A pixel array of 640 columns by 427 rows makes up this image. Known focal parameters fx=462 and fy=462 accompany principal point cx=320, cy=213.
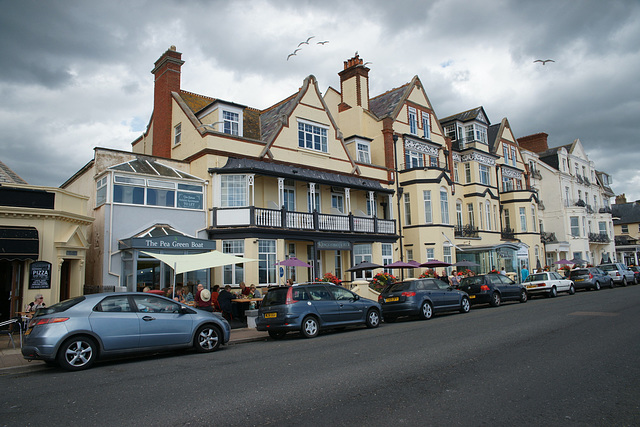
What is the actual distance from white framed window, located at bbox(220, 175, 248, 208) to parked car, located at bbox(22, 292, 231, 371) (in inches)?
423

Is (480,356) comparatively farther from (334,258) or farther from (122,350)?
(334,258)

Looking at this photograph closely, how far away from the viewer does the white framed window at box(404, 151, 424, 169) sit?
3064cm

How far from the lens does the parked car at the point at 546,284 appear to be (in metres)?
25.4

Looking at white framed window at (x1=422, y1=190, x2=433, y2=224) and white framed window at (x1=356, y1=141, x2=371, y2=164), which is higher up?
white framed window at (x1=356, y1=141, x2=371, y2=164)

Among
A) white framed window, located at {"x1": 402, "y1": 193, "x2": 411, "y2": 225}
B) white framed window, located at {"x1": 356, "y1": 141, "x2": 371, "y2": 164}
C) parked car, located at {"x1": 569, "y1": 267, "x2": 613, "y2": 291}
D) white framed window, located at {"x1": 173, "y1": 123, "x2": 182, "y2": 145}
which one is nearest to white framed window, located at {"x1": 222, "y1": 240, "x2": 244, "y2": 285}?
white framed window, located at {"x1": 173, "y1": 123, "x2": 182, "y2": 145}

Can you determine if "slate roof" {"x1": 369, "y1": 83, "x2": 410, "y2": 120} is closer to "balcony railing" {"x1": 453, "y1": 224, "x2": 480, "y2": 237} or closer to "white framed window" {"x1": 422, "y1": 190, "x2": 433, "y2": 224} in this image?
"white framed window" {"x1": 422, "y1": 190, "x2": 433, "y2": 224}

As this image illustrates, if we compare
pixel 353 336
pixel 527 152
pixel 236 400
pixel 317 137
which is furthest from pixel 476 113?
pixel 236 400

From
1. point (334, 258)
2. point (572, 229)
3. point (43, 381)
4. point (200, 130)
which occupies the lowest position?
point (43, 381)

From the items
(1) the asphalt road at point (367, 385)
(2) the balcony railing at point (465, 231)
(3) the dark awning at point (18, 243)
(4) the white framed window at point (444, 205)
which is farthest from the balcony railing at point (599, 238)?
(3) the dark awning at point (18, 243)

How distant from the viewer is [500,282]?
21.6m

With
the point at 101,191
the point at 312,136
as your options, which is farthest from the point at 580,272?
the point at 101,191

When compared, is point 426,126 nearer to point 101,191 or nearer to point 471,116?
point 471,116

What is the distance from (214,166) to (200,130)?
1.81 m

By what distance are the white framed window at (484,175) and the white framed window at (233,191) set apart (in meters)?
22.8
